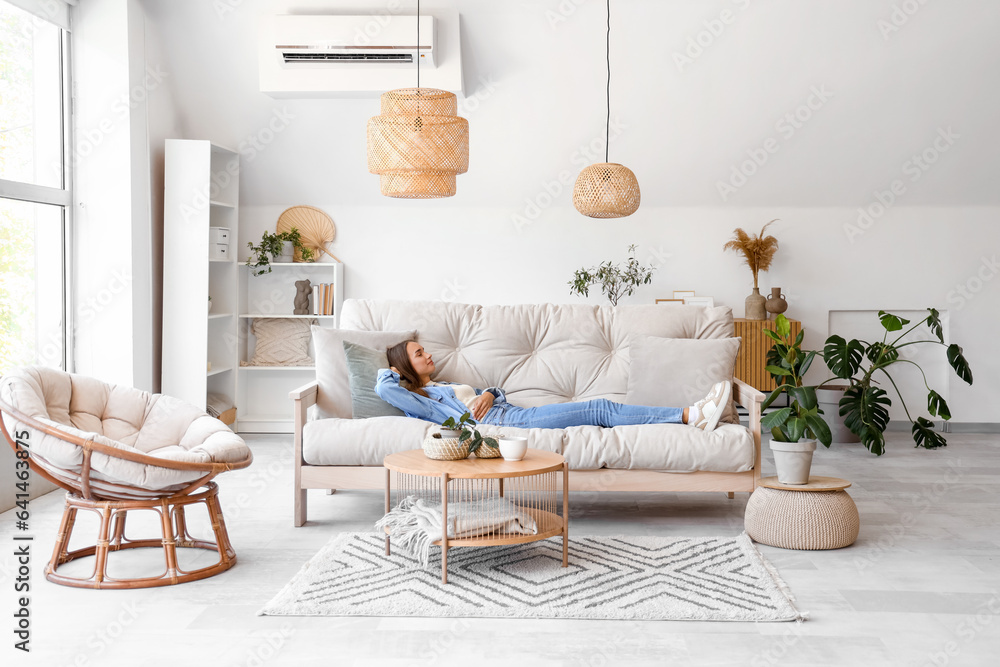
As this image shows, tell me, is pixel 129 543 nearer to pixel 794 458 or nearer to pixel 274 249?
pixel 794 458

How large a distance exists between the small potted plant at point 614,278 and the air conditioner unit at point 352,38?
1869mm

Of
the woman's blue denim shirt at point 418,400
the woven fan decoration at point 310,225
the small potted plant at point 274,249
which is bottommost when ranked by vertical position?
the woman's blue denim shirt at point 418,400

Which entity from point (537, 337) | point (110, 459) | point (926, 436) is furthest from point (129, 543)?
point (926, 436)

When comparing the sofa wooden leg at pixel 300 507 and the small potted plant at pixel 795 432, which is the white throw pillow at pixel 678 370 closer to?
the small potted plant at pixel 795 432

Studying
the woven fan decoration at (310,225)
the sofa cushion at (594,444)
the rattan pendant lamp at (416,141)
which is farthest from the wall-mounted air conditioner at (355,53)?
the sofa cushion at (594,444)

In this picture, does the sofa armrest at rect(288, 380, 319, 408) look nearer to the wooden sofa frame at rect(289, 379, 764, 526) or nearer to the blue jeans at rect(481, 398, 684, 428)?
the wooden sofa frame at rect(289, 379, 764, 526)

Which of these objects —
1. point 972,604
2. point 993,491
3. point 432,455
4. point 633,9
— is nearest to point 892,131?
point 633,9

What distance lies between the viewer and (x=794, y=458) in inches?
127

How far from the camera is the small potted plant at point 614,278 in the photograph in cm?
596

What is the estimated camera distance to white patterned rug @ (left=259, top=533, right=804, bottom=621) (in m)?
2.60

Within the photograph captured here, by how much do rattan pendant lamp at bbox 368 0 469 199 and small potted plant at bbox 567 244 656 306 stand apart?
99.5 inches

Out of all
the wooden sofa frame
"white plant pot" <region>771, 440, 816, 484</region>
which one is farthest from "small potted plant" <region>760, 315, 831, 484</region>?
the wooden sofa frame

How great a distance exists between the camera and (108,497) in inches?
111

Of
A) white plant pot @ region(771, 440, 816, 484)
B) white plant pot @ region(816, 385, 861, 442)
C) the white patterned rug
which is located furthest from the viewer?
white plant pot @ region(816, 385, 861, 442)
